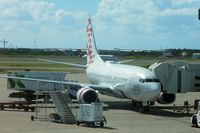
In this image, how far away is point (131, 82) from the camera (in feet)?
102

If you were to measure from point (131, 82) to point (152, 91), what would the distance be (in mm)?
2725

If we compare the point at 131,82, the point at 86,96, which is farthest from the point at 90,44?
the point at 131,82

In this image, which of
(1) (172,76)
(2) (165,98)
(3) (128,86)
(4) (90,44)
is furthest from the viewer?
(4) (90,44)

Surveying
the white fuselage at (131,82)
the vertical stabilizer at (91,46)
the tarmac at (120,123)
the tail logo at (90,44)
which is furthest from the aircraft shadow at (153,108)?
the tail logo at (90,44)

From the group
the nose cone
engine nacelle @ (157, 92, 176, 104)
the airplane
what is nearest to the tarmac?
engine nacelle @ (157, 92, 176, 104)

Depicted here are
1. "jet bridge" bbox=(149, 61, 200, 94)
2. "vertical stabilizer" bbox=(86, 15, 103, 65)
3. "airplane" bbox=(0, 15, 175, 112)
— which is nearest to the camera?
"airplane" bbox=(0, 15, 175, 112)

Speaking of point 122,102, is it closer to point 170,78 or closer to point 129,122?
point 170,78

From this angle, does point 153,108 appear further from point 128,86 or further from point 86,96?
point 86,96

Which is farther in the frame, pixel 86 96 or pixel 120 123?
pixel 86 96

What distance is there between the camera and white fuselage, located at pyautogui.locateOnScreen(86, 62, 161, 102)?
95.9ft

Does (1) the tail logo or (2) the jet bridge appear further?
(1) the tail logo

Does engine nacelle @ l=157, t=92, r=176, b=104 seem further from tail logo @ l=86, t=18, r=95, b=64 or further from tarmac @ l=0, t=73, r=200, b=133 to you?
tail logo @ l=86, t=18, r=95, b=64

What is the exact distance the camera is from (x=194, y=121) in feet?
80.5

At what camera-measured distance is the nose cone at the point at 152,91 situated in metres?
28.7
